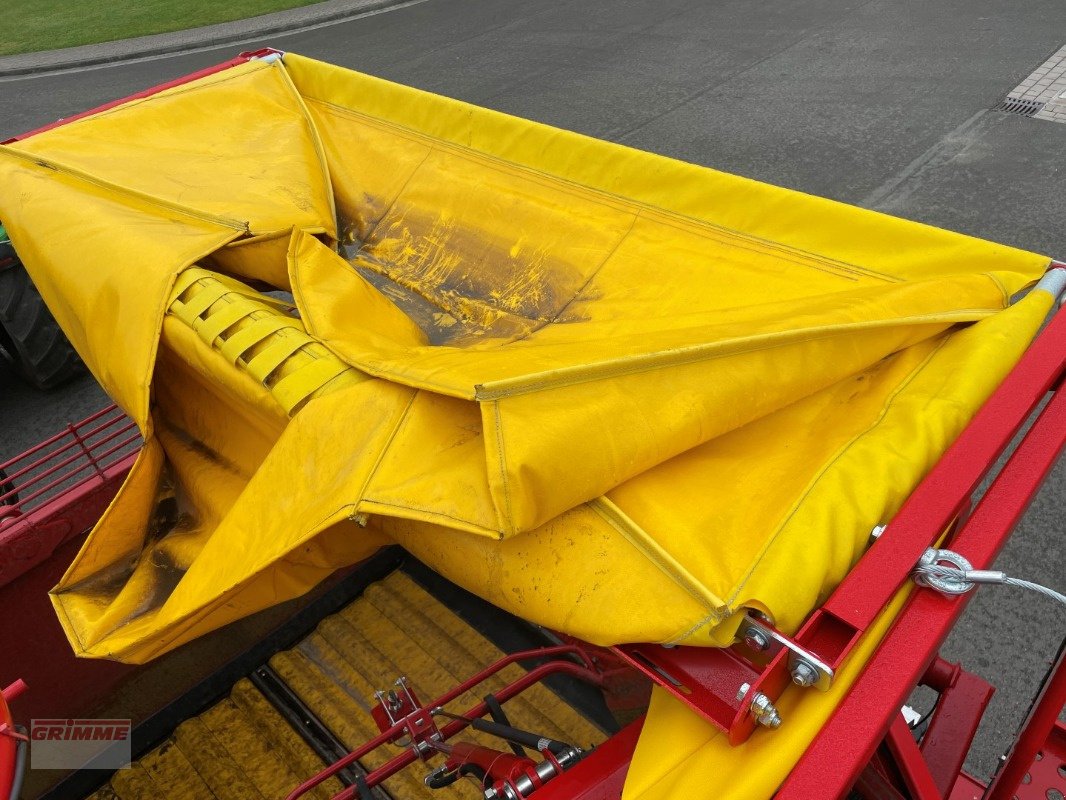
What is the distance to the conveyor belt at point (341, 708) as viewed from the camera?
2855 millimetres

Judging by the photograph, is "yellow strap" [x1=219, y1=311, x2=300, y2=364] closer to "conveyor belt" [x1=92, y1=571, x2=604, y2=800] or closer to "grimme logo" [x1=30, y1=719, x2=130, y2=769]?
"conveyor belt" [x1=92, y1=571, x2=604, y2=800]

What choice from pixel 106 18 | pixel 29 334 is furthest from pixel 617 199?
pixel 106 18

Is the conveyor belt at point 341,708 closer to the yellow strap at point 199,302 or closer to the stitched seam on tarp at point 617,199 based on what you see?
the yellow strap at point 199,302

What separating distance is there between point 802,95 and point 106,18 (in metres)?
10.9

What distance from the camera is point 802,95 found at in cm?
748

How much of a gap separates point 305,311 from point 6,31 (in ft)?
45.6

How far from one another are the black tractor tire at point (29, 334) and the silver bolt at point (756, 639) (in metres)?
4.55

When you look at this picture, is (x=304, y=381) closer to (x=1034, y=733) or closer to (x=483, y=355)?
(x=483, y=355)

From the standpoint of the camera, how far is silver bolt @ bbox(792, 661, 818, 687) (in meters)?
1.27

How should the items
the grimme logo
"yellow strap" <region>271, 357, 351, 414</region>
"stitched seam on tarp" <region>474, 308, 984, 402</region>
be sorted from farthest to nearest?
the grimme logo < "yellow strap" <region>271, 357, 351, 414</region> < "stitched seam on tarp" <region>474, 308, 984, 402</region>

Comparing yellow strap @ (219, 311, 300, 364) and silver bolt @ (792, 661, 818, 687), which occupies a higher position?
yellow strap @ (219, 311, 300, 364)

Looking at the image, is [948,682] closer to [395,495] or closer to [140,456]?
[395,495]

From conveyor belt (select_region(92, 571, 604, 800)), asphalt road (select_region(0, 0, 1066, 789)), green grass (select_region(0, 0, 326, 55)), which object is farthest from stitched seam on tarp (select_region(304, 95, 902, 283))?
green grass (select_region(0, 0, 326, 55))

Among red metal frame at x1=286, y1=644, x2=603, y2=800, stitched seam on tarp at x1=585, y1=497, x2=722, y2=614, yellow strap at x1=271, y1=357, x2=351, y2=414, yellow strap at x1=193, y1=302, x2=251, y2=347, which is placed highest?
A: yellow strap at x1=193, y1=302, x2=251, y2=347
